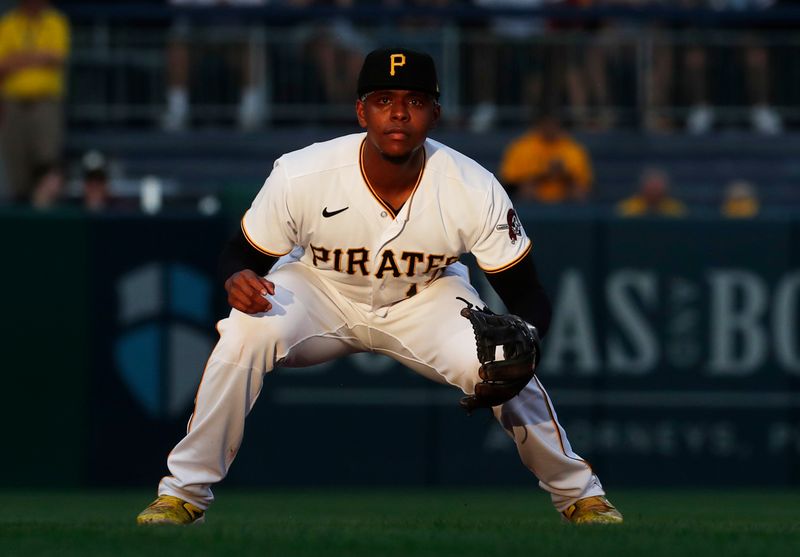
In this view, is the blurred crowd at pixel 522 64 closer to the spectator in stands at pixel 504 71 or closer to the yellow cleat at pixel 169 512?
the spectator in stands at pixel 504 71

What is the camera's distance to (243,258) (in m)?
5.86

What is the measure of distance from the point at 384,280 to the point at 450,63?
7211 millimetres

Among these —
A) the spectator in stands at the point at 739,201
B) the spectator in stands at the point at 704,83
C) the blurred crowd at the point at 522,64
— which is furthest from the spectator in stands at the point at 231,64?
the spectator in stands at the point at 739,201

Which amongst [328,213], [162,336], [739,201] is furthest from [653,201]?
[328,213]

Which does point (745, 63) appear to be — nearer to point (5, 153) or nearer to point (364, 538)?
point (5, 153)

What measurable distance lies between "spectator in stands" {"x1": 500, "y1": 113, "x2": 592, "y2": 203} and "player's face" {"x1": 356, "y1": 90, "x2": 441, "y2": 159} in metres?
5.48

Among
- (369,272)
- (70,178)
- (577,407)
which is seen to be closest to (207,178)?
(70,178)

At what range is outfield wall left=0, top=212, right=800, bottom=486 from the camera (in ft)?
31.7

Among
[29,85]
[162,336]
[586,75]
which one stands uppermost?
[586,75]

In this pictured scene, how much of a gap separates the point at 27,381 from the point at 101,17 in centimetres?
429

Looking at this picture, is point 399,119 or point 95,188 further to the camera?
point 95,188

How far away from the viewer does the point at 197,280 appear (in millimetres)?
9820

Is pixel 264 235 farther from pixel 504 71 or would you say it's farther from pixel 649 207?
pixel 504 71

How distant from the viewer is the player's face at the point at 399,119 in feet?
18.9
